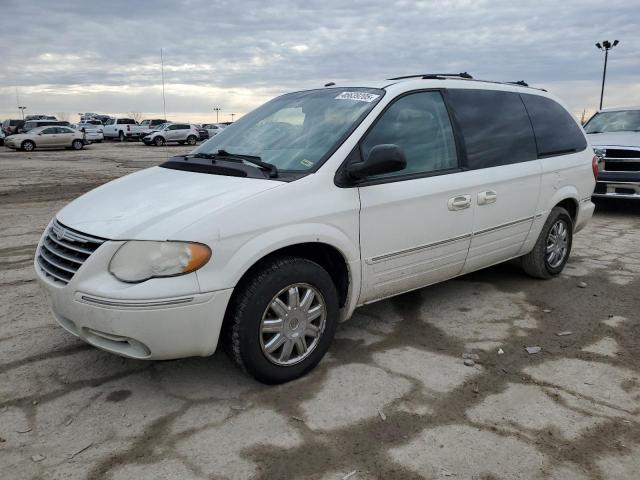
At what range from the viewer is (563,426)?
9.27 feet

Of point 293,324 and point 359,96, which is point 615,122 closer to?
point 359,96

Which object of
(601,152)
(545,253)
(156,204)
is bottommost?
(545,253)

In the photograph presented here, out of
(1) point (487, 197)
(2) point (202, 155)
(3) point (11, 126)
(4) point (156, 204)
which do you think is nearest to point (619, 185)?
(1) point (487, 197)

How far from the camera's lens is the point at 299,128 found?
3.74 metres

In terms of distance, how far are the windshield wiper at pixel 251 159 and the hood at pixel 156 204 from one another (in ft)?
0.49

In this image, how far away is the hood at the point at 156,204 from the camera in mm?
2820

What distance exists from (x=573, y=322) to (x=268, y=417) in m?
2.63

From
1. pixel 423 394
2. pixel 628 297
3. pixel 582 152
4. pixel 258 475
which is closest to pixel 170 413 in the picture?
pixel 258 475

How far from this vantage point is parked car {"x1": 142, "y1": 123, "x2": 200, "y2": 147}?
35.1m

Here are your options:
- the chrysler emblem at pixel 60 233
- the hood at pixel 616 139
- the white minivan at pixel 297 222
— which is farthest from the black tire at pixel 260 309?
the hood at pixel 616 139

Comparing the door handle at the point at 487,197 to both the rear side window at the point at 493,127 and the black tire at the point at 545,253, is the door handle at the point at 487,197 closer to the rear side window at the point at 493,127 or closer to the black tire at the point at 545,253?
the rear side window at the point at 493,127

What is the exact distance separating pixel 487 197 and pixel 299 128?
59.7 inches

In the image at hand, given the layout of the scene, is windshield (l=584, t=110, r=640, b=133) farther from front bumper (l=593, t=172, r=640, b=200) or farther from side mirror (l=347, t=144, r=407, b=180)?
side mirror (l=347, t=144, r=407, b=180)

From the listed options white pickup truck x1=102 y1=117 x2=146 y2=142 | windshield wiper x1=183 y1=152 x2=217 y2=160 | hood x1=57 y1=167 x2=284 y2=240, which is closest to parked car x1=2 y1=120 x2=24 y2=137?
white pickup truck x1=102 y1=117 x2=146 y2=142
